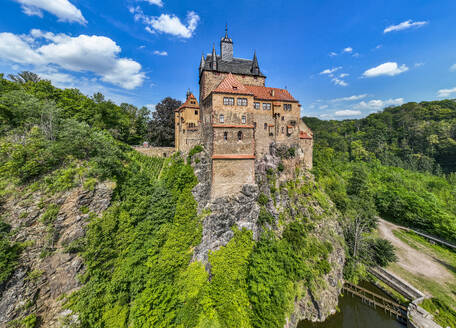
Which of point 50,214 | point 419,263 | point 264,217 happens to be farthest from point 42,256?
point 419,263

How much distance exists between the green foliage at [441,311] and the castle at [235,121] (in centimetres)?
2023

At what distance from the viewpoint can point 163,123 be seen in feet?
108

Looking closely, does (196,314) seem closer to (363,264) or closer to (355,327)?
(355,327)

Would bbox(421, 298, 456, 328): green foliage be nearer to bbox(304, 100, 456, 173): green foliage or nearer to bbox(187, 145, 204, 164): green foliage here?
bbox(187, 145, 204, 164): green foliage

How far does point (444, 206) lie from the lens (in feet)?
112

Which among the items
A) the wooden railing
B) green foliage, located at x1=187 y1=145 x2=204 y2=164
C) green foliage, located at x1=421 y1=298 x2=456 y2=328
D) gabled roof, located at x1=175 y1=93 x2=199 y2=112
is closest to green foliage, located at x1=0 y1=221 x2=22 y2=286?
green foliage, located at x1=187 y1=145 x2=204 y2=164

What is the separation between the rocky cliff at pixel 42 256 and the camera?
40.8ft

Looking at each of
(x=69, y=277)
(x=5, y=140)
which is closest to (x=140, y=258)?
(x=69, y=277)

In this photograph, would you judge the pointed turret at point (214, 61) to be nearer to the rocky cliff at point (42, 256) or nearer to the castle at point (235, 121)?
the castle at point (235, 121)

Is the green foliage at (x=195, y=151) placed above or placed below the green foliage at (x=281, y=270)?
above

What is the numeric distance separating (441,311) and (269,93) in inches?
1280

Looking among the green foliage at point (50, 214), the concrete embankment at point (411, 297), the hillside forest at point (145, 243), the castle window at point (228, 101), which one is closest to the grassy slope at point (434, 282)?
the concrete embankment at point (411, 297)

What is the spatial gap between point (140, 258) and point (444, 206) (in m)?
56.8

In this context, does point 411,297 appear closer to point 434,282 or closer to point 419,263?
point 434,282
